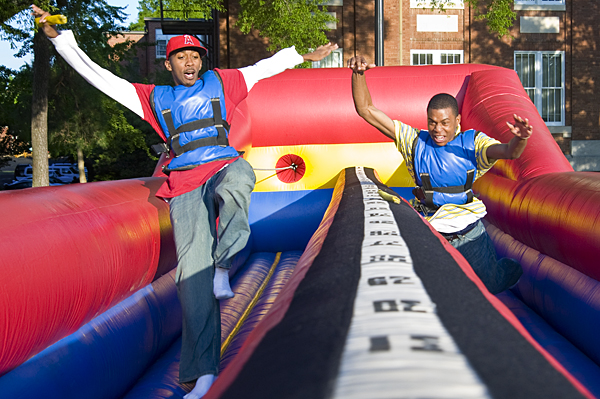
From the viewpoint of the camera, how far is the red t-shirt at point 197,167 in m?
2.18

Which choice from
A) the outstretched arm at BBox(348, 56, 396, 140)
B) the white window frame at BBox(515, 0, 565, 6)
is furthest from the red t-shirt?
the white window frame at BBox(515, 0, 565, 6)

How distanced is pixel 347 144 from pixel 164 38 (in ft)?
79.9

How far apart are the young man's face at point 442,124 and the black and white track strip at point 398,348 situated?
5.31ft

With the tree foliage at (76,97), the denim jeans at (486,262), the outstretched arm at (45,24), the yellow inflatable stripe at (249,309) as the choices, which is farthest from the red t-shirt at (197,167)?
the tree foliage at (76,97)

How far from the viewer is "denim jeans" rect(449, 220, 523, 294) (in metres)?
2.43

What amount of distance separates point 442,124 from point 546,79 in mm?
13664

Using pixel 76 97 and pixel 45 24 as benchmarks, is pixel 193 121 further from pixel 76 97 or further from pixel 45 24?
pixel 76 97

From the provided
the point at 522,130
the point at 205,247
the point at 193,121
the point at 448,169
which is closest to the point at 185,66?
the point at 193,121

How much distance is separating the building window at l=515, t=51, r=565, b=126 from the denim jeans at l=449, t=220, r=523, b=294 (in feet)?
43.1

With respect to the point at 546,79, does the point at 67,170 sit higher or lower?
lower

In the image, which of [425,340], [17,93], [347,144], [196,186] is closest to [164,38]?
[17,93]

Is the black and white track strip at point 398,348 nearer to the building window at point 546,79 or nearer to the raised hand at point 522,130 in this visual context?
the raised hand at point 522,130

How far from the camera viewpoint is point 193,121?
2275 mm

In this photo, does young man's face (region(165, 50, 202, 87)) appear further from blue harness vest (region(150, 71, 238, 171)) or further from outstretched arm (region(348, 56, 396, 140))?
outstretched arm (region(348, 56, 396, 140))
